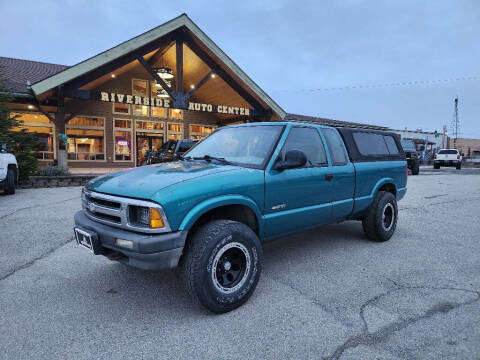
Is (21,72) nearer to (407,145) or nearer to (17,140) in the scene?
(17,140)

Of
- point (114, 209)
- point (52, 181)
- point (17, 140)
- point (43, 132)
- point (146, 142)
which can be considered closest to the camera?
point (114, 209)

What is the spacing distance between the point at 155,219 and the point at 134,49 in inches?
495

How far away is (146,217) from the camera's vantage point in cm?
248

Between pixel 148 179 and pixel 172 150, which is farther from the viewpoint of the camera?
pixel 172 150

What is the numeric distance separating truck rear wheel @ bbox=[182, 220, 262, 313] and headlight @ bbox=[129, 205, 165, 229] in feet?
1.25

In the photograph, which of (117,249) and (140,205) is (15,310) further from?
(140,205)

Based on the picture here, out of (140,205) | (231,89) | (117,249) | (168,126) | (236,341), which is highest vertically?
(231,89)

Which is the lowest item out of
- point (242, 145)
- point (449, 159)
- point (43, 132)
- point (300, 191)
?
point (300, 191)

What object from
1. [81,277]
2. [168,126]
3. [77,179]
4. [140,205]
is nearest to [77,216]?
[81,277]

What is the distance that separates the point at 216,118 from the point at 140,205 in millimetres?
19696

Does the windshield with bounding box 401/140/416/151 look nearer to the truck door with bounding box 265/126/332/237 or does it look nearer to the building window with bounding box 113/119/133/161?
the building window with bounding box 113/119/133/161

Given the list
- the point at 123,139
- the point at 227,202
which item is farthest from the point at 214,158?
the point at 123,139

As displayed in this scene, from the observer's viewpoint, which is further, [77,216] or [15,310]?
[77,216]

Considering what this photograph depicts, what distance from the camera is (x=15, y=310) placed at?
271 centimetres
